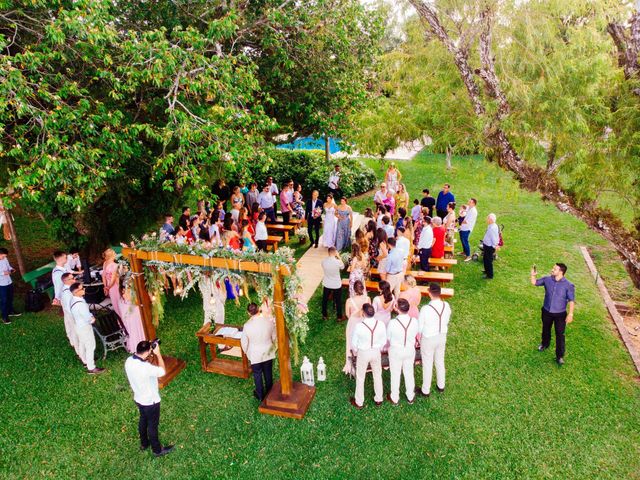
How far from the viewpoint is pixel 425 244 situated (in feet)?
34.7

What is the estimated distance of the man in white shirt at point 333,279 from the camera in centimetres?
835

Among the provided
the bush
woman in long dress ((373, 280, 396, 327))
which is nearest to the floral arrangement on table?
woman in long dress ((373, 280, 396, 327))

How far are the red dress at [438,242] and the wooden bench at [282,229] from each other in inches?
179

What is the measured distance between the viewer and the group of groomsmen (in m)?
6.14

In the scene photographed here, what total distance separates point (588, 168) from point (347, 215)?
19.2 feet

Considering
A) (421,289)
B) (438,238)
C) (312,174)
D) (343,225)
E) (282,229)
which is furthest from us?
(312,174)

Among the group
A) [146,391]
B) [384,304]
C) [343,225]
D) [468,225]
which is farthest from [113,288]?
[468,225]

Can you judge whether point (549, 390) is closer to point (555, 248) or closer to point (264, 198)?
point (555, 248)

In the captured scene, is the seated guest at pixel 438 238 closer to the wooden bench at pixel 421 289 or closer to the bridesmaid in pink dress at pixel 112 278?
the wooden bench at pixel 421 289

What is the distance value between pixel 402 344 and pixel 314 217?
6.99 meters

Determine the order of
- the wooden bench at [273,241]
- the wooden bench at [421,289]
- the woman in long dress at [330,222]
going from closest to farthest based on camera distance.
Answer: the wooden bench at [421,289], the woman in long dress at [330,222], the wooden bench at [273,241]

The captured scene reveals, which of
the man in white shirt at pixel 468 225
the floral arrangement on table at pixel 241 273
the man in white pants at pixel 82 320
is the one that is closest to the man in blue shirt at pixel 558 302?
the man in white shirt at pixel 468 225

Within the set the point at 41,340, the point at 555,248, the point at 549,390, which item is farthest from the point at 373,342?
the point at 555,248

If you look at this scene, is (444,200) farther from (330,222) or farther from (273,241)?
(273,241)
